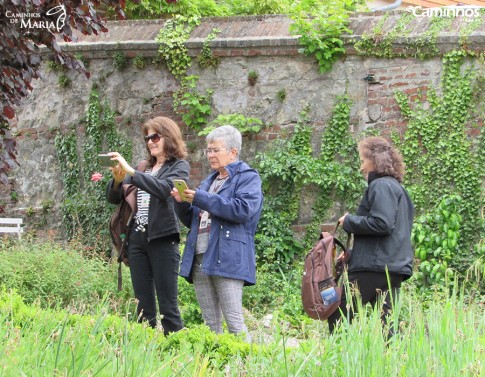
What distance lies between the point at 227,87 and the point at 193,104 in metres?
0.40

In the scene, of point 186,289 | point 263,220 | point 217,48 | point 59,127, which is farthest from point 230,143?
point 59,127

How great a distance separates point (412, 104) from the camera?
29.8 ft

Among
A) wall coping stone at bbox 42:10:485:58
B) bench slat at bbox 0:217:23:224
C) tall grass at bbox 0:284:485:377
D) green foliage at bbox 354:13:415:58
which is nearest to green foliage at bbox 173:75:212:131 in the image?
wall coping stone at bbox 42:10:485:58

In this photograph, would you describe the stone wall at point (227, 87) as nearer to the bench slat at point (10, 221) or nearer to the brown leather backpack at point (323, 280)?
the bench slat at point (10, 221)

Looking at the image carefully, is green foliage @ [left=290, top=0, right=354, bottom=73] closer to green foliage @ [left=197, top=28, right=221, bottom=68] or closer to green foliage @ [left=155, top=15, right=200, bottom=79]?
green foliage @ [left=197, top=28, right=221, bottom=68]

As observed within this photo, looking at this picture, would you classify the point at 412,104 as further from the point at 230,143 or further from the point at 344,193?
the point at 230,143

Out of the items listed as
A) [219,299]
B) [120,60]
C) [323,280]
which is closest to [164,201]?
[219,299]

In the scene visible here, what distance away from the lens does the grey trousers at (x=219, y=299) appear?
231 inches

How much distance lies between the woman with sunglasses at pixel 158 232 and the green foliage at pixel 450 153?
3.22m

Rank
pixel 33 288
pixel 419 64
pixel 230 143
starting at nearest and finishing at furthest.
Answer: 1. pixel 230 143
2. pixel 33 288
3. pixel 419 64

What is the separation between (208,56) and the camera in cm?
992

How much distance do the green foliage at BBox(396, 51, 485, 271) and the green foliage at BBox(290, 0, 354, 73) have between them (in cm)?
95

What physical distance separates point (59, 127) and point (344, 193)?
3.57 metres

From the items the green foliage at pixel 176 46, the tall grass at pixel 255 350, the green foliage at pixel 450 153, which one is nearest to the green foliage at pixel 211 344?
the tall grass at pixel 255 350
